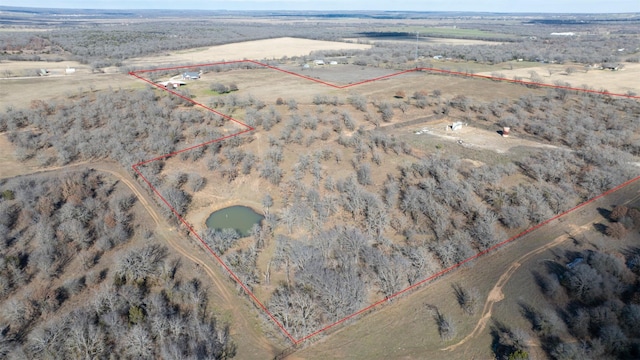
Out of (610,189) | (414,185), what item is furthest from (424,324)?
(610,189)

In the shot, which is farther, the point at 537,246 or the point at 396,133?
the point at 396,133

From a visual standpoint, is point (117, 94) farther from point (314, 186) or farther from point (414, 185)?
point (414, 185)

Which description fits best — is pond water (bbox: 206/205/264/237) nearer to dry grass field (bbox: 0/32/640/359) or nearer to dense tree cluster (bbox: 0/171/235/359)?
dry grass field (bbox: 0/32/640/359)

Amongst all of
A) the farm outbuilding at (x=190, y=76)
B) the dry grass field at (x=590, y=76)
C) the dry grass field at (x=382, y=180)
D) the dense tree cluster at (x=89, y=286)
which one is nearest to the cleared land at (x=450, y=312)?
the dry grass field at (x=382, y=180)

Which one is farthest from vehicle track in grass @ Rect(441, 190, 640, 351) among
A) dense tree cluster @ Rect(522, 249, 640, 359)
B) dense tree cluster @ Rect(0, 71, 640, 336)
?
dense tree cluster @ Rect(522, 249, 640, 359)

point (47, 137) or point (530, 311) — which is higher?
point (47, 137)

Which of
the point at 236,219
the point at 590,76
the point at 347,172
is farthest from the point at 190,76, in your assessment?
the point at 590,76
